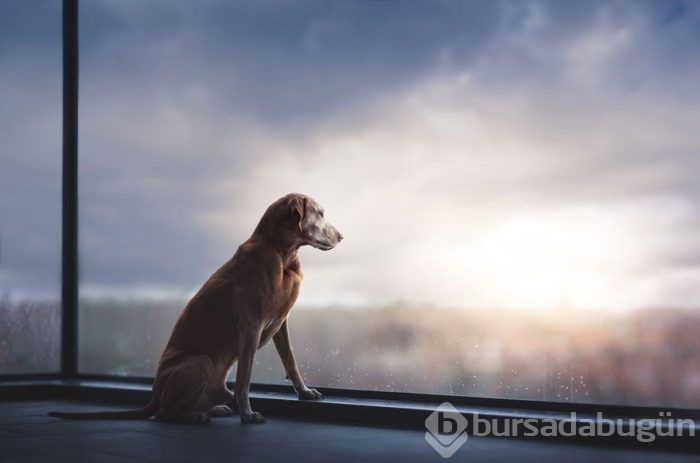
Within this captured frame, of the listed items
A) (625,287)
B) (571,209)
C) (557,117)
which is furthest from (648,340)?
(557,117)

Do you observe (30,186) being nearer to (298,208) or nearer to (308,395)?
(298,208)

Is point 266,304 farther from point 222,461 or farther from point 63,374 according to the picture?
point 63,374

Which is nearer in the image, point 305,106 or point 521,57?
point 521,57

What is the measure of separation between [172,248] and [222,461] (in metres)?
2.47

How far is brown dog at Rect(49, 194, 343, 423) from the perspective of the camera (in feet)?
12.4

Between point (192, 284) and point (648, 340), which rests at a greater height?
point (192, 284)

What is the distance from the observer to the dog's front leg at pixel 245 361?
3732 mm

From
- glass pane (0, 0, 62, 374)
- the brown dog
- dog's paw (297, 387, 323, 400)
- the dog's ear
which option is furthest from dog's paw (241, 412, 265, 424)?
glass pane (0, 0, 62, 374)

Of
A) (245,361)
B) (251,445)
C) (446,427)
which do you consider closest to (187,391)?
(245,361)

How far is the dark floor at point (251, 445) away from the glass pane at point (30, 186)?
5.45 feet

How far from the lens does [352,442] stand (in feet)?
10.8

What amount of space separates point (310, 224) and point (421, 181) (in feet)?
2.19

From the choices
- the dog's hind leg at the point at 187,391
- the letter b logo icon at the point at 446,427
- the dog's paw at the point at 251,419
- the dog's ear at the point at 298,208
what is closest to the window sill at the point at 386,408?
the letter b logo icon at the point at 446,427

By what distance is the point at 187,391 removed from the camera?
12.4 feet
